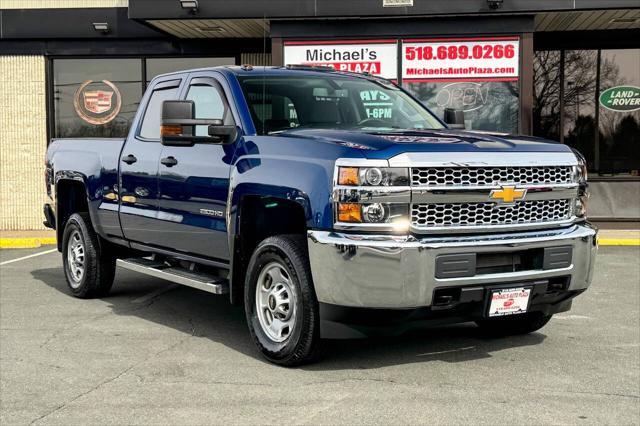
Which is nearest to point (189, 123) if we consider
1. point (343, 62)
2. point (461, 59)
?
point (343, 62)

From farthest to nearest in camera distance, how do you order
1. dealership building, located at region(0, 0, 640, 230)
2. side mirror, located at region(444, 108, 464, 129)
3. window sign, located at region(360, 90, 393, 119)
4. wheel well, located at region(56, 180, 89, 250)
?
1. dealership building, located at region(0, 0, 640, 230)
2. wheel well, located at region(56, 180, 89, 250)
3. side mirror, located at region(444, 108, 464, 129)
4. window sign, located at region(360, 90, 393, 119)

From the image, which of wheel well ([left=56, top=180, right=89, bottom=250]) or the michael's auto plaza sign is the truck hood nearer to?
wheel well ([left=56, top=180, right=89, bottom=250])

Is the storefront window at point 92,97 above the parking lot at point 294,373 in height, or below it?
above

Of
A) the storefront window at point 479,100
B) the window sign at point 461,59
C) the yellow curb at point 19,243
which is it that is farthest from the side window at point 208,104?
the window sign at point 461,59

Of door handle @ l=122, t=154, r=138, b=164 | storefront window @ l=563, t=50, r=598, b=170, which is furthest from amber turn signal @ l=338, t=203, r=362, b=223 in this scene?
storefront window @ l=563, t=50, r=598, b=170

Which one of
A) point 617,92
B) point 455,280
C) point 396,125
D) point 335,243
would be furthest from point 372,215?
point 617,92

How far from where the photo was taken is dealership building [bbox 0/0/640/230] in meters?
14.2

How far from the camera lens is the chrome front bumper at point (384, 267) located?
5027mm

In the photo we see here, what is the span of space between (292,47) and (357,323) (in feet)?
32.4

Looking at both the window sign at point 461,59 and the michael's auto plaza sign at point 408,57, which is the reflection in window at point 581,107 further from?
the michael's auto plaza sign at point 408,57

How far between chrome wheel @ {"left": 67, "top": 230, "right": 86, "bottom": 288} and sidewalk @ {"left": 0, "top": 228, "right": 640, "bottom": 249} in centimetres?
526

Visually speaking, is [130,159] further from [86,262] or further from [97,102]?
[97,102]

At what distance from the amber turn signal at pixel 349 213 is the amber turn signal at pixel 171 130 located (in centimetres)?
180

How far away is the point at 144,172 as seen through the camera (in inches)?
283
